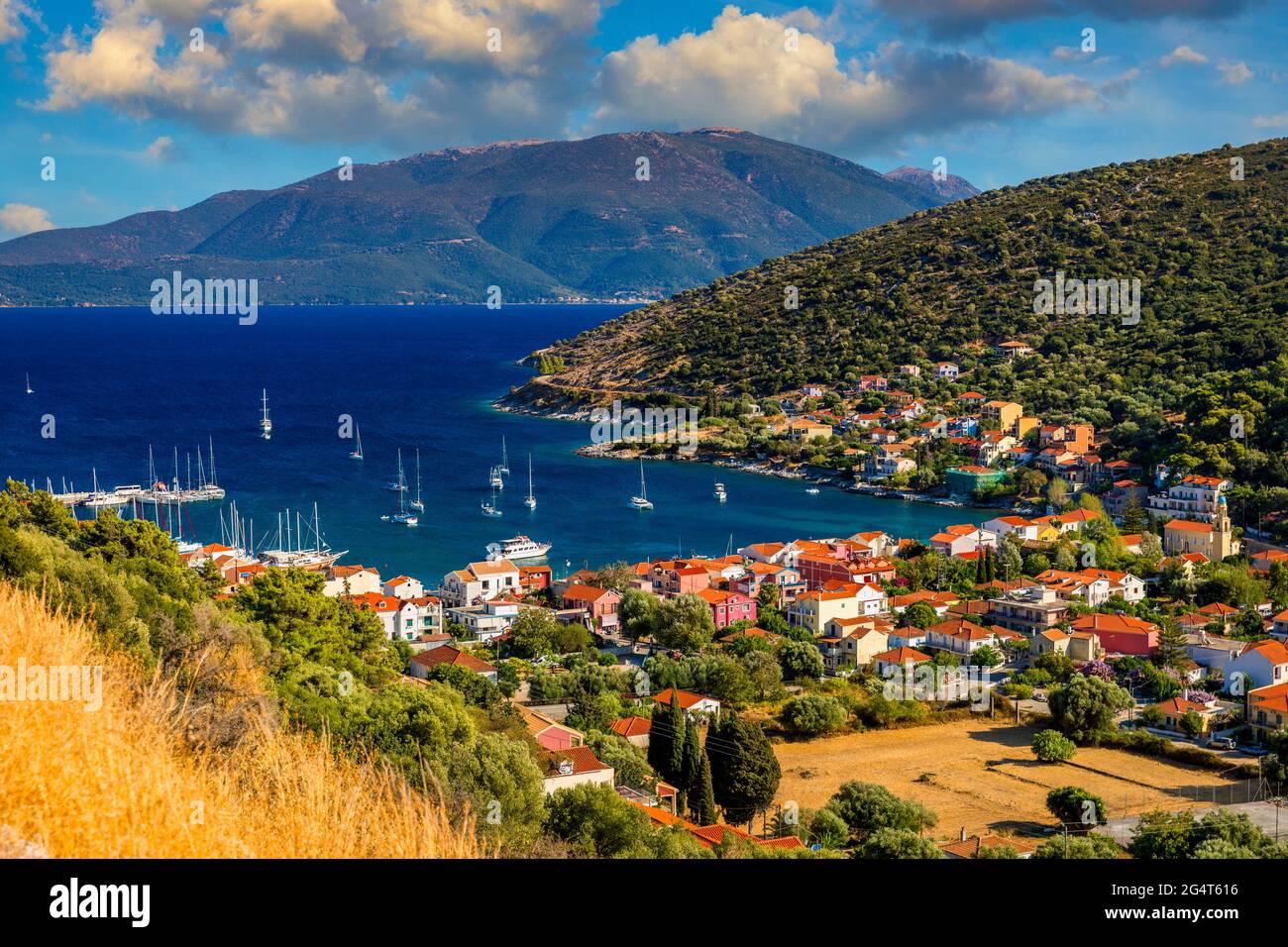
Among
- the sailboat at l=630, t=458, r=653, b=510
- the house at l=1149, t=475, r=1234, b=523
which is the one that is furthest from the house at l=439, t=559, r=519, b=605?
the house at l=1149, t=475, r=1234, b=523

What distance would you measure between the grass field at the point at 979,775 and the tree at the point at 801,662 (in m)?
2.49

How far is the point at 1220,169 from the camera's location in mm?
60594

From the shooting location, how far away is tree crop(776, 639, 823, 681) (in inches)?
776

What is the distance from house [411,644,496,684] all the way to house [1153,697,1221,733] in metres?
9.50

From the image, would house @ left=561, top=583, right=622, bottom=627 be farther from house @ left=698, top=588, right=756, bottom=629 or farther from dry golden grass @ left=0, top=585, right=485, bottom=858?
dry golden grass @ left=0, top=585, right=485, bottom=858

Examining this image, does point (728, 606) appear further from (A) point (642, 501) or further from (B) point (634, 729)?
(A) point (642, 501)

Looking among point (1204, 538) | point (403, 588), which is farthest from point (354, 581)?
point (1204, 538)

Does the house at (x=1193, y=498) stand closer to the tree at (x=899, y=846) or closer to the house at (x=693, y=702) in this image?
the house at (x=693, y=702)

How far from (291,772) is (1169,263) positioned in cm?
5582

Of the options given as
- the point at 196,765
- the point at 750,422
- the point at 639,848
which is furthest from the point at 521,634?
the point at 750,422

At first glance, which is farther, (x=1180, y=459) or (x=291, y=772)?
(x=1180, y=459)

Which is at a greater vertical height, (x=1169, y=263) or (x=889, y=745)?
(x=1169, y=263)

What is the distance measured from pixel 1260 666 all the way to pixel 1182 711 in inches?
76.9

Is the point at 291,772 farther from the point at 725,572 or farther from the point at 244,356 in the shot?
the point at 244,356
